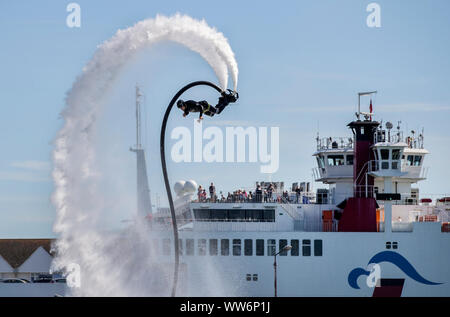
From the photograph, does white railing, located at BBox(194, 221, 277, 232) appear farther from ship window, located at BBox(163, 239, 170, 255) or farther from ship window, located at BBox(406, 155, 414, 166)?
ship window, located at BBox(406, 155, 414, 166)

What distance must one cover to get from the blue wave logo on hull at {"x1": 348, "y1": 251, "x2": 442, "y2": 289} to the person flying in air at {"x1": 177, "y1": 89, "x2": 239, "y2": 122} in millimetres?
25660

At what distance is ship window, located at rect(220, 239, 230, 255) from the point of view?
160 ft

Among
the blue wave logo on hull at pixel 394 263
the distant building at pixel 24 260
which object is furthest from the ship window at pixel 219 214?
the distant building at pixel 24 260

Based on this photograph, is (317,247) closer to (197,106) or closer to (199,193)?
(199,193)

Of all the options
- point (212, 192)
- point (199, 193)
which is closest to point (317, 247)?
point (212, 192)

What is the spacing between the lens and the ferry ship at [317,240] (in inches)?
1917

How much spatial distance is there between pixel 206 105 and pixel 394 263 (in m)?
27.3

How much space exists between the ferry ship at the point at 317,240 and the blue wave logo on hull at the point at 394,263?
6cm

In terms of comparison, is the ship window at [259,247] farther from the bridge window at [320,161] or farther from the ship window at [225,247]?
the bridge window at [320,161]

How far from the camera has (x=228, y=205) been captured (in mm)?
50062

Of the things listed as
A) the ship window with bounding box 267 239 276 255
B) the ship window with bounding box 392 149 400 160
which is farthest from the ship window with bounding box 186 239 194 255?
the ship window with bounding box 392 149 400 160

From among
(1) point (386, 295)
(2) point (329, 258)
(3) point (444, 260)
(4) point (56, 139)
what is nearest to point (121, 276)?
(4) point (56, 139)

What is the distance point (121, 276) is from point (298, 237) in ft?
49.8

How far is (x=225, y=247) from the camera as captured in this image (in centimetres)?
4884
